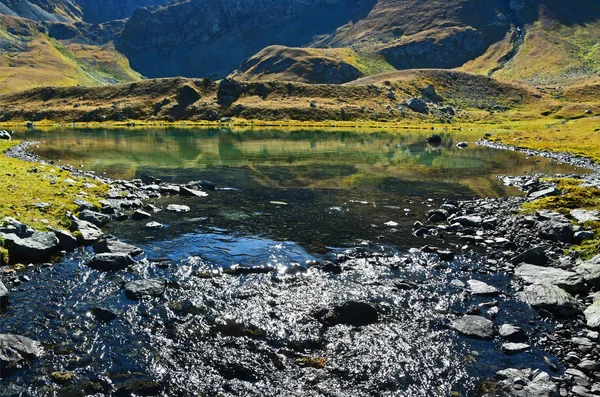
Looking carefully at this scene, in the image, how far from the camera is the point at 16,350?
12.8 metres

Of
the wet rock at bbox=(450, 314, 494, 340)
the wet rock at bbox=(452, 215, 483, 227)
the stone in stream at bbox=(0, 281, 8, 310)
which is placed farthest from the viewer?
the wet rock at bbox=(452, 215, 483, 227)

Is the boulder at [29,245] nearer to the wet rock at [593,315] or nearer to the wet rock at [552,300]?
the wet rock at [552,300]

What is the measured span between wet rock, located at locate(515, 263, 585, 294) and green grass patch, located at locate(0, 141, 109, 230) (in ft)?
82.4

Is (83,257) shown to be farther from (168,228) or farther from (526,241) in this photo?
(526,241)

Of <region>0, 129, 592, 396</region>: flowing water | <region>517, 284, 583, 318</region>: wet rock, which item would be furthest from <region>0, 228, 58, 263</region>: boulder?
<region>517, 284, 583, 318</region>: wet rock

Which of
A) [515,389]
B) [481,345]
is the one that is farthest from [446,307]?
[515,389]

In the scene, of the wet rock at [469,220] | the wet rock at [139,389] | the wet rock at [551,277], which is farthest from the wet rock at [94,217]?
the wet rock at [551,277]

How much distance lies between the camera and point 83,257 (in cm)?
2109

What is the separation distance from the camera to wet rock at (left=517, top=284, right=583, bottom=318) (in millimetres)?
16016

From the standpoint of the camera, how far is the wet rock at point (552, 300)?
16.0 m

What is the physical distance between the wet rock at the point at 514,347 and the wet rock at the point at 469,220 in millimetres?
14267

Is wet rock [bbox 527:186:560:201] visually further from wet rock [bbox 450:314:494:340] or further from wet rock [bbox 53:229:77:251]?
wet rock [bbox 53:229:77:251]

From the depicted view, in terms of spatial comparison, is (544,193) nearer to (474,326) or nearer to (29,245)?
(474,326)

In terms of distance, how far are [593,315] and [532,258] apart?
5.57m
